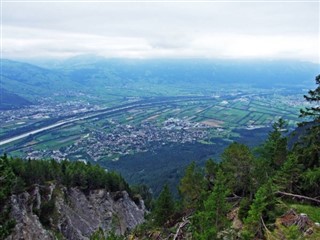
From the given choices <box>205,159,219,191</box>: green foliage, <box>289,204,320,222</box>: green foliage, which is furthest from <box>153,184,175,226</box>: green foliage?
<box>289,204,320,222</box>: green foliage

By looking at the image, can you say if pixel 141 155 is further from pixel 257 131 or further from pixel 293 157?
pixel 293 157

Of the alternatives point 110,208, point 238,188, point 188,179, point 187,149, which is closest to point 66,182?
point 110,208

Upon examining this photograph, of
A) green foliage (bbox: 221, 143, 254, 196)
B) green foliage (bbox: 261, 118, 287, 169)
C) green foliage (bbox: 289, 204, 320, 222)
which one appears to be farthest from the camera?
green foliage (bbox: 261, 118, 287, 169)

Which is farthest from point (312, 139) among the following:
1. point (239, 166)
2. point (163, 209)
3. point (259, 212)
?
point (163, 209)

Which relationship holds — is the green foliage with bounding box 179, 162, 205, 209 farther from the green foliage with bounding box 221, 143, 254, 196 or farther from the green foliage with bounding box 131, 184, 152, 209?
the green foliage with bounding box 131, 184, 152, 209

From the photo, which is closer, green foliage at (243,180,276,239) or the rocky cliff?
green foliage at (243,180,276,239)

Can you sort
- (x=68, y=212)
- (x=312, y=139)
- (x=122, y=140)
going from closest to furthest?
(x=312, y=139)
(x=68, y=212)
(x=122, y=140)

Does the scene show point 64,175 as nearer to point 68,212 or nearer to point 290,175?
point 68,212

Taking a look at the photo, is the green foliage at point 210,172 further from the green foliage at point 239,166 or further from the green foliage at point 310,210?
the green foliage at point 310,210

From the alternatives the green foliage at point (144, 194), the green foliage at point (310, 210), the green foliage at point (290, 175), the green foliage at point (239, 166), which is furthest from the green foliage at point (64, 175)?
the green foliage at point (310, 210)
